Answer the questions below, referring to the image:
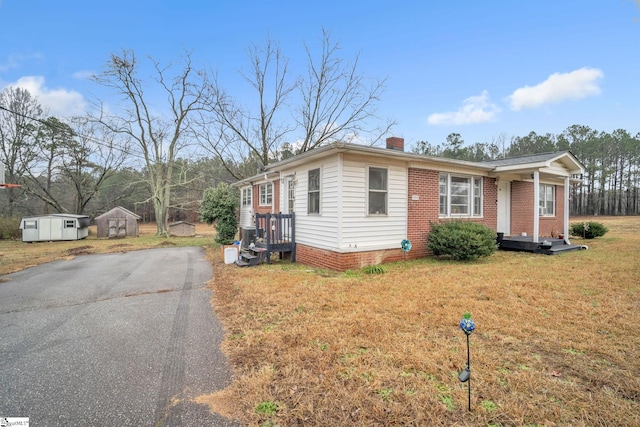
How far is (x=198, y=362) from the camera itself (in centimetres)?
295

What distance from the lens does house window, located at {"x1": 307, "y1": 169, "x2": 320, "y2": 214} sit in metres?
8.03

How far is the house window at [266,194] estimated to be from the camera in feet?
40.0

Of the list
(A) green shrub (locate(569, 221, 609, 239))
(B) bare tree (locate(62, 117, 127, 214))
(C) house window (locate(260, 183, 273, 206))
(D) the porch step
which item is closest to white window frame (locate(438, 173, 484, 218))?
(D) the porch step

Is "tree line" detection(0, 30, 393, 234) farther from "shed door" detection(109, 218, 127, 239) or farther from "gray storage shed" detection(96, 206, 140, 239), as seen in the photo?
"shed door" detection(109, 218, 127, 239)

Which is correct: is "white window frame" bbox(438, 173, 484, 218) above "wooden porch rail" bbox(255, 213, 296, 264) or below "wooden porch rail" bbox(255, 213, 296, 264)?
above

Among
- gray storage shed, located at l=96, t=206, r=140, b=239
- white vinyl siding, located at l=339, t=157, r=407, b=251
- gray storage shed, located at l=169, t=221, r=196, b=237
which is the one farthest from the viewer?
gray storage shed, located at l=169, t=221, r=196, b=237

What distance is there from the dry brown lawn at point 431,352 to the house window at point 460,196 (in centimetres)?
370

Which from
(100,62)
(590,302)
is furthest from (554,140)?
→ (100,62)

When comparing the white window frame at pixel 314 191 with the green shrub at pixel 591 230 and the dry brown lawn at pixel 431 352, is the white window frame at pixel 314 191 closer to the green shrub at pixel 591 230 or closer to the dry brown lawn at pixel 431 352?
the dry brown lawn at pixel 431 352

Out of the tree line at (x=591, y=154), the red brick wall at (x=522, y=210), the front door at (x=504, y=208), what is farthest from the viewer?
the tree line at (x=591, y=154)

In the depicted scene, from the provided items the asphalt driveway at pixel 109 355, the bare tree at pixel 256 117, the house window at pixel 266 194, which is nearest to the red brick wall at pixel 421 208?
the asphalt driveway at pixel 109 355

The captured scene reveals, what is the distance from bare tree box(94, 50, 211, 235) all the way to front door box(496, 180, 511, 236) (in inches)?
776

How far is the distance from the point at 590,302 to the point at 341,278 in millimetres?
4165

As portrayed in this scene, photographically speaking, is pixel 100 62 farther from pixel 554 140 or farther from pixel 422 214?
pixel 554 140
